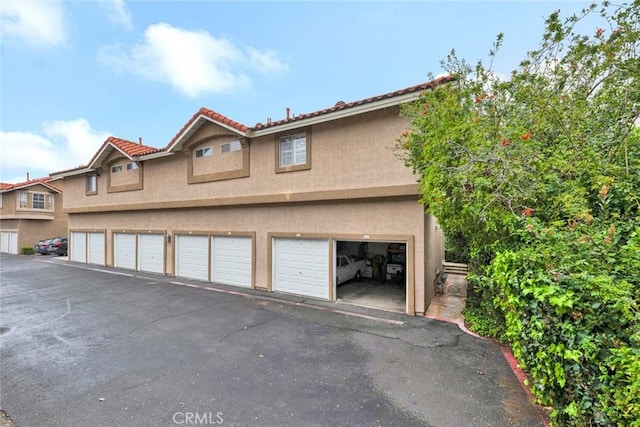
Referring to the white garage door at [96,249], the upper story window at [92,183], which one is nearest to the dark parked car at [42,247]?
the white garage door at [96,249]

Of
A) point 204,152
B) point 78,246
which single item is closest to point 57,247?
point 78,246

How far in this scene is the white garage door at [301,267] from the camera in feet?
34.1

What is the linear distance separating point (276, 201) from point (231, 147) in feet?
12.1

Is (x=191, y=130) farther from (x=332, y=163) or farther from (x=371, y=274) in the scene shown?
(x=371, y=274)

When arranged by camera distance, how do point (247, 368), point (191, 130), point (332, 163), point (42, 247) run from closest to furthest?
point (247, 368) → point (332, 163) → point (191, 130) → point (42, 247)

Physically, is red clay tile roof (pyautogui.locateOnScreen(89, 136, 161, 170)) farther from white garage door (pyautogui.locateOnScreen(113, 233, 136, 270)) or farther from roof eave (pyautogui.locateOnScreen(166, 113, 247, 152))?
white garage door (pyautogui.locateOnScreen(113, 233, 136, 270))

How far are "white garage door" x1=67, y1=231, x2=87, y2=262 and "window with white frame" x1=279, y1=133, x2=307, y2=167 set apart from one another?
727 inches

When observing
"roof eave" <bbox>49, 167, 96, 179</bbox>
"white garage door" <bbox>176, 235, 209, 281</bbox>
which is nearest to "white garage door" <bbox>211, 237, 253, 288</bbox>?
"white garage door" <bbox>176, 235, 209, 281</bbox>

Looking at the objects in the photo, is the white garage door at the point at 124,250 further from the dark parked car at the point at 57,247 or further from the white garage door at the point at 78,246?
the dark parked car at the point at 57,247

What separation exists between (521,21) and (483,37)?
936 millimetres

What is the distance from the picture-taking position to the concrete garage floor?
32.2ft

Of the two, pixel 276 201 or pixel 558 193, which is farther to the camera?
pixel 276 201

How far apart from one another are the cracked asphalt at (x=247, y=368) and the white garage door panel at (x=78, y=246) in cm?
1255

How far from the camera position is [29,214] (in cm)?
2852
